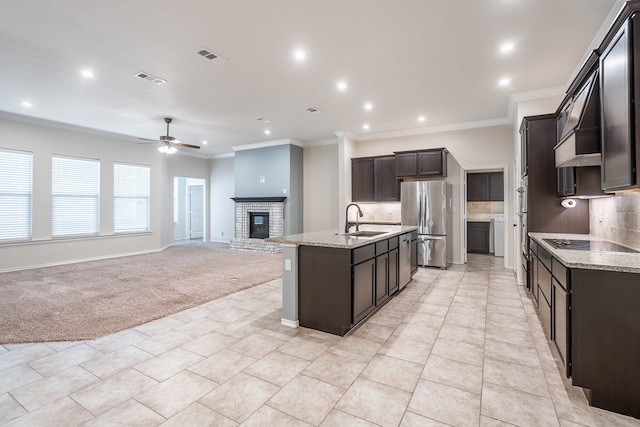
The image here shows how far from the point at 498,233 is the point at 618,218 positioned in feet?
16.8

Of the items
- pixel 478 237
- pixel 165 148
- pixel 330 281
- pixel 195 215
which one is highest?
pixel 165 148

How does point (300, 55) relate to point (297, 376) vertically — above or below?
above

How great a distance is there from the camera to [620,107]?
1972 mm

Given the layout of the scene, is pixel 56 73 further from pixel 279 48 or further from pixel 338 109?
pixel 338 109

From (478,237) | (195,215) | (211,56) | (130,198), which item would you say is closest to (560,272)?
(211,56)

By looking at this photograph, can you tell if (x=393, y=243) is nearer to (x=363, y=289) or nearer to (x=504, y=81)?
(x=363, y=289)

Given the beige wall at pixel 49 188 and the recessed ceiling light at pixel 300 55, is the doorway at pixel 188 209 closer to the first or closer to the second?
the beige wall at pixel 49 188

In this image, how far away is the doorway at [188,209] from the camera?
38.3 ft

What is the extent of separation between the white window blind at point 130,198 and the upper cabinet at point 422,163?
6.80m

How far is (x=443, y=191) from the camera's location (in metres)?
6.06

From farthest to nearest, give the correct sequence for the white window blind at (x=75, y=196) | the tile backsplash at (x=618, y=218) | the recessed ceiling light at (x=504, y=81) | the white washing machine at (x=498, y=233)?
1. the white washing machine at (x=498, y=233)
2. the white window blind at (x=75, y=196)
3. the recessed ceiling light at (x=504, y=81)
4. the tile backsplash at (x=618, y=218)

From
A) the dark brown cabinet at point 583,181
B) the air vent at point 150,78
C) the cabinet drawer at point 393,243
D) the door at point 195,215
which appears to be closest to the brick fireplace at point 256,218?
the door at point 195,215

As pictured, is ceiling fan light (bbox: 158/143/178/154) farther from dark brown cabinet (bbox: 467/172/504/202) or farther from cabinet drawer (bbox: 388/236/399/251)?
dark brown cabinet (bbox: 467/172/504/202)

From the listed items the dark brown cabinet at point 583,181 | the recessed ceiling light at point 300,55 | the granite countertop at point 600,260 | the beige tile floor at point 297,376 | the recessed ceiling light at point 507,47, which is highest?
the recessed ceiling light at point 300,55
